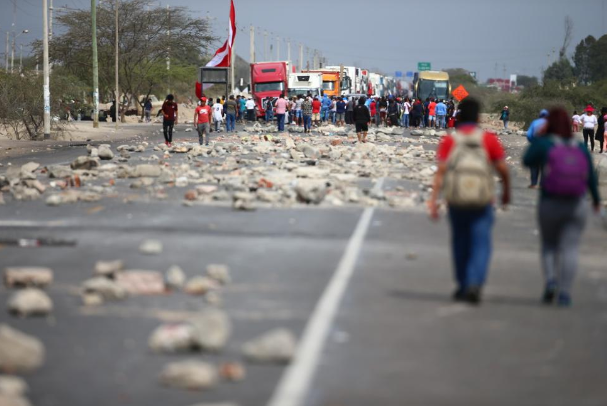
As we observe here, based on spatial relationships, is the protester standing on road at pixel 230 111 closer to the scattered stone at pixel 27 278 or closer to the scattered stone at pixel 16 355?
the scattered stone at pixel 27 278

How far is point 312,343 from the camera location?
7.51m

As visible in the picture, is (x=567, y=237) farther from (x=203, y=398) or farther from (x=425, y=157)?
(x=425, y=157)

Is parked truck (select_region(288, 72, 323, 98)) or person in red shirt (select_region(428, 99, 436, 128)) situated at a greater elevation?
parked truck (select_region(288, 72, 323, 98))

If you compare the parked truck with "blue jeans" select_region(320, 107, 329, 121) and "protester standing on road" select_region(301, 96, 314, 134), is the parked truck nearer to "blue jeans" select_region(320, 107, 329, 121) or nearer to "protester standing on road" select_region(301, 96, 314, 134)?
"blue jeans" select_region(320, 107, 329, 121)

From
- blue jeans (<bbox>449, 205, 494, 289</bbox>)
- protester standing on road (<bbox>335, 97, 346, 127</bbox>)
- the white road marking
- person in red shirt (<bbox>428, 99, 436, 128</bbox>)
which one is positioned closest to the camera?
the white road marking

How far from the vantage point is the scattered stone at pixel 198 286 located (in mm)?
9633

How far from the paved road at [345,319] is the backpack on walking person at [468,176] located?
90 cm

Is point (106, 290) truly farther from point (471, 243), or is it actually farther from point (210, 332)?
point (471, 243)

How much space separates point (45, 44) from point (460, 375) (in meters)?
40.5

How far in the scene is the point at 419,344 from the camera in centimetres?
761

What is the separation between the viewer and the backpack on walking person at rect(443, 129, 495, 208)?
8688 mm

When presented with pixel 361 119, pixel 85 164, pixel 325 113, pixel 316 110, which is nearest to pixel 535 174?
pixel 85 164

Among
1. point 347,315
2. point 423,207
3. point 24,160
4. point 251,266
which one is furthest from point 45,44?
point 347,315

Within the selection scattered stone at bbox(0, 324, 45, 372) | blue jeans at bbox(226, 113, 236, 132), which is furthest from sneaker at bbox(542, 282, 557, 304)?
blue jeans at bbox(226, 113, 236, 132)
